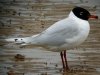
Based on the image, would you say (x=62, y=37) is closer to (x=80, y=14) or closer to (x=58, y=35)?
(x=58, y=35)

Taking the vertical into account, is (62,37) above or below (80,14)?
below

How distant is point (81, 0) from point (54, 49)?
5.79m

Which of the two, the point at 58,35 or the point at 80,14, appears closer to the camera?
the point at 58,35

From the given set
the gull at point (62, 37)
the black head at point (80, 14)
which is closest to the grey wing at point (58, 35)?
the gull at point (62, 37)

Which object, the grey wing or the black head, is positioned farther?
the black head

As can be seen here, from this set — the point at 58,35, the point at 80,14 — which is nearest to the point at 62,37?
the point at 58,35

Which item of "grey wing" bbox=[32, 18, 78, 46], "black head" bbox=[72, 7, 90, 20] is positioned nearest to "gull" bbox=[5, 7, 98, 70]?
"grey wing" bbox=[32, 18, 78, 46]

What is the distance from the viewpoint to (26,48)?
31.1ft

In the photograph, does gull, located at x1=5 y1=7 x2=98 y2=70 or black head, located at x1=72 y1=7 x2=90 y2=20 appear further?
black head, located at x1=72 y1=7 x2=90 y2=20

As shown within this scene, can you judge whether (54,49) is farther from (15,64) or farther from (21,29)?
(21,29)

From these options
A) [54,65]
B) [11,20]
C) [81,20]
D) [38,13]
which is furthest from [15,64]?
[38,13]

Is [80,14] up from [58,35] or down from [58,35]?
up

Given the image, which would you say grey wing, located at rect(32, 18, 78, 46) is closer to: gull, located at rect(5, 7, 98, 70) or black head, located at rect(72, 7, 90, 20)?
gull, located at rect(5, 7, 98, 70)

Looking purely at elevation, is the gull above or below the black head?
below
